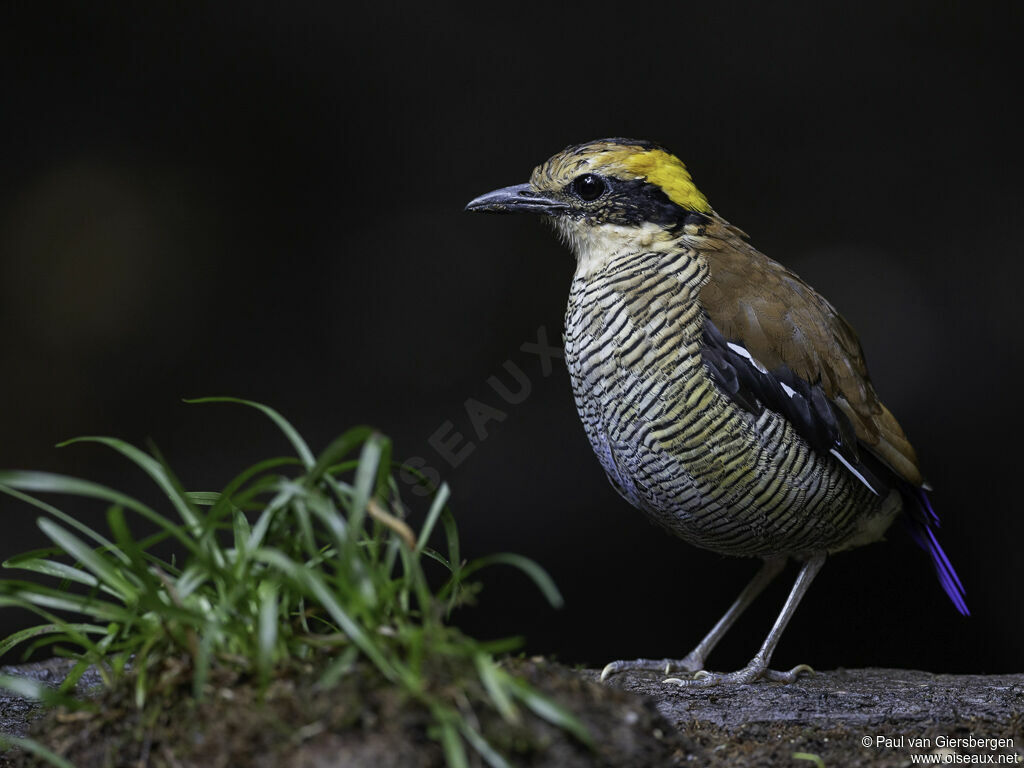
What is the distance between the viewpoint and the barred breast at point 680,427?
2725mm

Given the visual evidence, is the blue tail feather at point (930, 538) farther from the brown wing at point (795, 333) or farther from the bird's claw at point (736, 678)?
the bird's claw at point (736, 678)

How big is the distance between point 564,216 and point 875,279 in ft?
6.34

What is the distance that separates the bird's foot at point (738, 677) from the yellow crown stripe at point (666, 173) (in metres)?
1.25

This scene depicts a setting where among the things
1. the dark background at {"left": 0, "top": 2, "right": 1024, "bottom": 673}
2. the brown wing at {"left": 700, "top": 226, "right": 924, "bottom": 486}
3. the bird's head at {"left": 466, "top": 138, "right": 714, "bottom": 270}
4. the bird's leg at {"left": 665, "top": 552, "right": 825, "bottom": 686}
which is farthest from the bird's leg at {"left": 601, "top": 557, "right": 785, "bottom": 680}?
the bird's head at {"left": 466, "top": 138, "right": 714, "bottom": 270}

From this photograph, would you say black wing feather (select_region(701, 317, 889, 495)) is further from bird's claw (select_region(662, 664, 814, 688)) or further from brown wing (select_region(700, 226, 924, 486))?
bird's claw (select_region(662, 664, 814, 688))

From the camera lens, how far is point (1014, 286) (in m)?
4.26

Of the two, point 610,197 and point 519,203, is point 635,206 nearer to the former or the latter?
point 610,197

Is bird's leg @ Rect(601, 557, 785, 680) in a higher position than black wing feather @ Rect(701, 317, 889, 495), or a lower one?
lower

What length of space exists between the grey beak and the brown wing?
0.42 meters

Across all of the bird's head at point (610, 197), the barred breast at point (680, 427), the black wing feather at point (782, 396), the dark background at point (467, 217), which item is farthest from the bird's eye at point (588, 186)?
the dark background at point (467, 217)

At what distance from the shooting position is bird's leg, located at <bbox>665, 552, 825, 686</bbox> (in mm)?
2982

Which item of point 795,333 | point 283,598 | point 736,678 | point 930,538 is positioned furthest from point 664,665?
point 283,598

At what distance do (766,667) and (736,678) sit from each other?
0.39 feet

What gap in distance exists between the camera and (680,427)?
2723 mm
